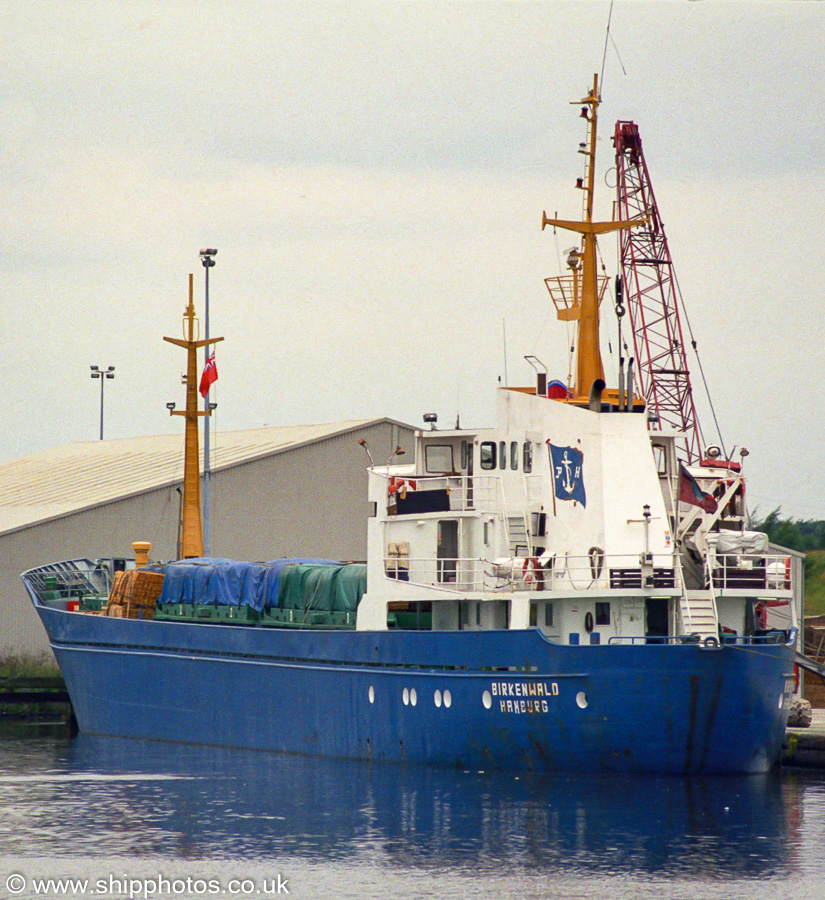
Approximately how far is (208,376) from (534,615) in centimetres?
1838

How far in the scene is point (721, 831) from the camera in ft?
95.7

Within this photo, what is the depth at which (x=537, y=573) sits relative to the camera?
115 ft

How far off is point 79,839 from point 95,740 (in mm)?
17884

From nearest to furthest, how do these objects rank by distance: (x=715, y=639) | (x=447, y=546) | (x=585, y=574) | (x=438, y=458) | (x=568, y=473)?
(x=715, y=639), (x=585, y=574), (x=568, y=473), (x=447, y=546), (x=438, y=458)

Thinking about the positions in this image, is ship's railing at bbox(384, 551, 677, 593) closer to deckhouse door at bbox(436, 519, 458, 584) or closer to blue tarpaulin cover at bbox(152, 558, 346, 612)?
deckhouse door at bbox(436, 519, 458, 584)

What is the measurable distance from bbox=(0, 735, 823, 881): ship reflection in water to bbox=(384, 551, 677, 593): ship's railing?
4.13 metres

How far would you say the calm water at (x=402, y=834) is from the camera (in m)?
25.4

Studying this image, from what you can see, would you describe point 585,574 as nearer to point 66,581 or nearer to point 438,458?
point 438,458

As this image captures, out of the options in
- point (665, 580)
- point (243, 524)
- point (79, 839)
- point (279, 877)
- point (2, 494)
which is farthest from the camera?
point (2, 494)

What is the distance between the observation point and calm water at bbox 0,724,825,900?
25.4m

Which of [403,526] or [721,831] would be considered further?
[403,526]

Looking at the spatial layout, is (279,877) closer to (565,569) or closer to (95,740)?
(565,569)

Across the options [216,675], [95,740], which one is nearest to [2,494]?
[95,740]

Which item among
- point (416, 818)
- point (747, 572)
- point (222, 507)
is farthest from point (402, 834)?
point (222, 507)
